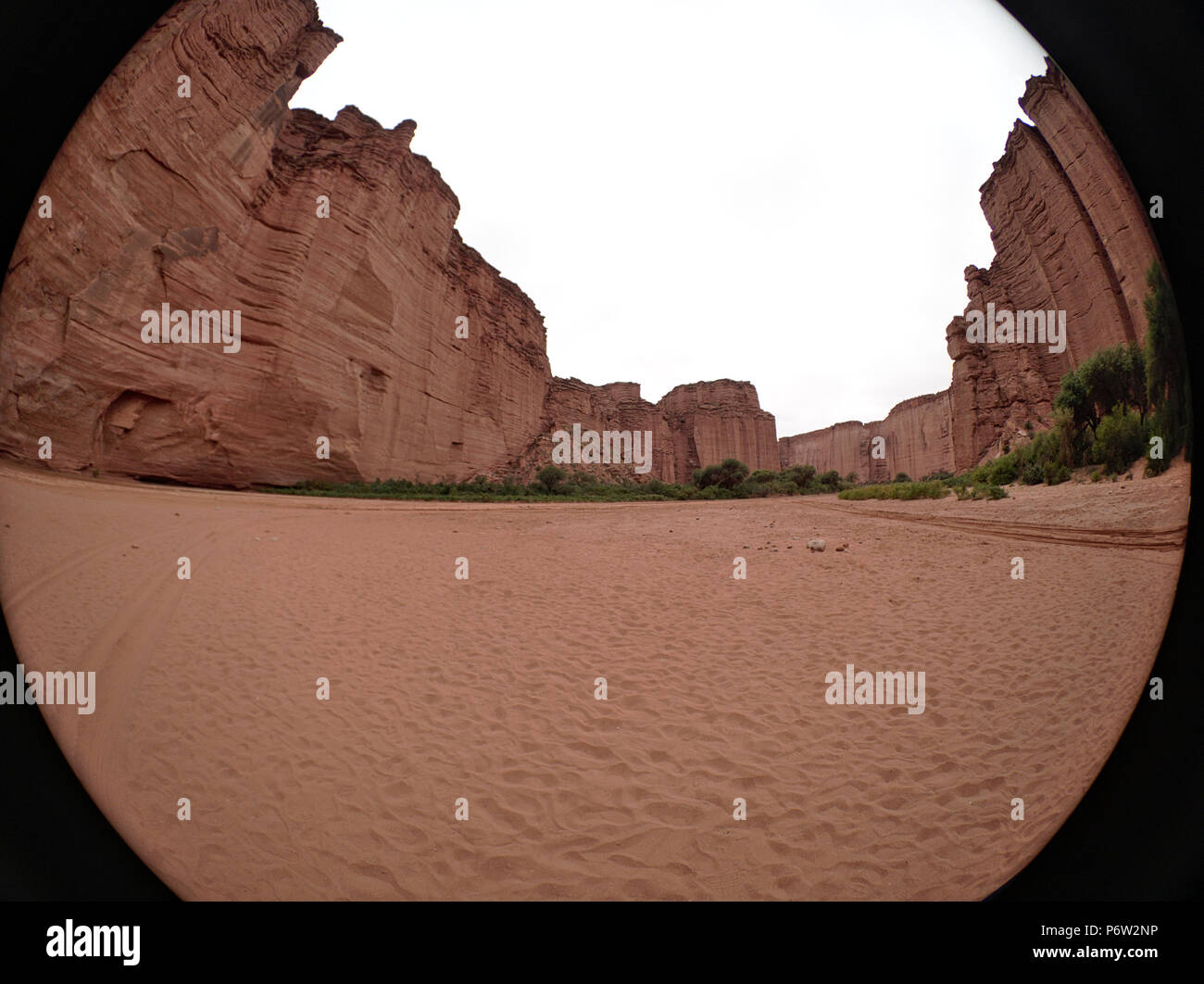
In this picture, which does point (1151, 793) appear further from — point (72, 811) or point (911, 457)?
point (911, 457)

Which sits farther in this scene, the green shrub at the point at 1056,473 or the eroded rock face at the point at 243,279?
the eroded rock face at the point at 243,279

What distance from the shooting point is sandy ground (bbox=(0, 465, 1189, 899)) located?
82.4 inches

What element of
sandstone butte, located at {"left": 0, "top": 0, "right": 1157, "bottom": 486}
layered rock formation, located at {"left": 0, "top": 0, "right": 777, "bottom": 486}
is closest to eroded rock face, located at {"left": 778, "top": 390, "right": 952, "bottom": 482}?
sandstone butte, located at {"left": 0, "top": 0, "right": 1157, "bottom": 486}

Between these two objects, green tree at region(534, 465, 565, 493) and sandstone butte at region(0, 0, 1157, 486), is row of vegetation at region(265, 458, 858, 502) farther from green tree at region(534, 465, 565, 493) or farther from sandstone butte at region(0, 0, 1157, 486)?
sandstone butte at region(0, 0, 1157, 486)

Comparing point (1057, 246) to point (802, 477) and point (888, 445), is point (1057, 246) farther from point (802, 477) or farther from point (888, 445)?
point (888, 445)

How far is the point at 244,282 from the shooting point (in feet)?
48.8

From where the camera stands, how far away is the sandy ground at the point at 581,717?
6.86 feet

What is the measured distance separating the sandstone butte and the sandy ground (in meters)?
1.25

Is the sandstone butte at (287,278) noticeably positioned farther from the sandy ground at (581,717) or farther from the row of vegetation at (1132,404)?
the sandy ground at (581,717)

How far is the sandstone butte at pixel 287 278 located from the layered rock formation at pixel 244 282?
0.07 meters

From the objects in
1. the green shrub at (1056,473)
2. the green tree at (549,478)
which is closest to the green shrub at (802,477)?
the green tree at (549,478)
